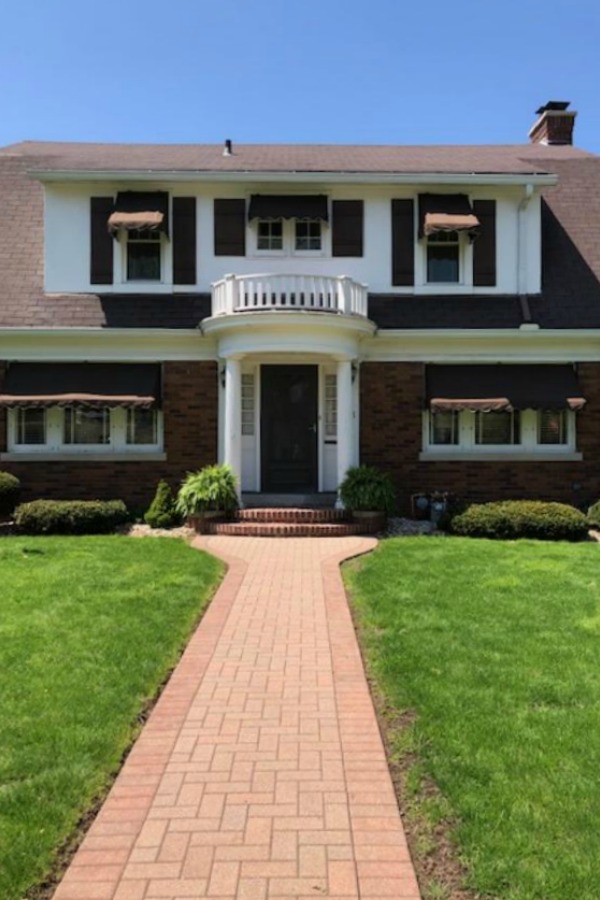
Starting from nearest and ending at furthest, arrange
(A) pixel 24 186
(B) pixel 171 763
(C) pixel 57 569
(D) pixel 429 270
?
(B) pixel 171 763 → (C) pixel 57 569 → (D) pixel 429 270 → (A) pixel 24 186

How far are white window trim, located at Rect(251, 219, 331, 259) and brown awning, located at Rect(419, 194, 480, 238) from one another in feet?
6.71

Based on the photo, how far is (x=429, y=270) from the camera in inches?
623

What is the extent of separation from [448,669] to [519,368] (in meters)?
10.7

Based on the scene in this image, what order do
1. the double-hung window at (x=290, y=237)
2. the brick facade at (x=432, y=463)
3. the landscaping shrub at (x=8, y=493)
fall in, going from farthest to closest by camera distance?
the double-hung window at (x=290, y=237) → the brick facade at (x=432, y=463) → the landscaping shrub at (x=8, y=493)

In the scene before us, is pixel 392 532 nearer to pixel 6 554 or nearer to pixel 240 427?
pixel 240 427

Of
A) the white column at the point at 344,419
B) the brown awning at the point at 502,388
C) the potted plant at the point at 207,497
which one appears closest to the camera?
the potted plant at the point at 207,497

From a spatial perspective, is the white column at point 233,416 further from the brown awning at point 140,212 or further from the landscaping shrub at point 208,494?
the brown awning at point 140,212

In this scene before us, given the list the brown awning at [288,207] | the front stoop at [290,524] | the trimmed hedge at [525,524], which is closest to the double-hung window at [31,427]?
the front stoop at [290,524]

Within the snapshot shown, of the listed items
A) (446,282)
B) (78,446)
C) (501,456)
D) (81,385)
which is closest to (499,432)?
(501,456)

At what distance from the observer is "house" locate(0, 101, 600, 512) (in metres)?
14.9

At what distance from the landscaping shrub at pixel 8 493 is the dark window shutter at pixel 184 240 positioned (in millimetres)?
5322

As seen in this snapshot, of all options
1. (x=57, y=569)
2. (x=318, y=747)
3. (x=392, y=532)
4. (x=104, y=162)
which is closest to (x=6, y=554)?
(x=57, y=569)

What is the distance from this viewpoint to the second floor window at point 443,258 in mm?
15789

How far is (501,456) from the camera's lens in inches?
602
